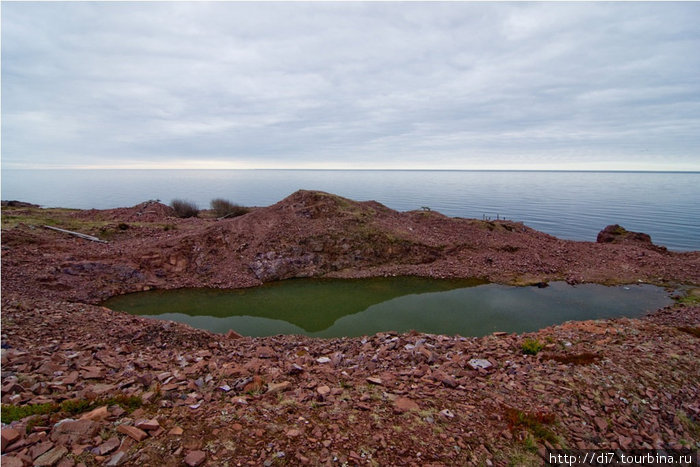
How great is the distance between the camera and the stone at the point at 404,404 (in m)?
7.00

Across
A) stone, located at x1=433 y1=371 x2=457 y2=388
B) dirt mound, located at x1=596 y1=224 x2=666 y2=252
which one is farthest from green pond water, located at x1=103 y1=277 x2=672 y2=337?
dirt mound, located at x1=596 y1=224 x2=666 y2=252

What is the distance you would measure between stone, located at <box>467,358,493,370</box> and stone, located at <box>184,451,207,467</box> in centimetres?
696

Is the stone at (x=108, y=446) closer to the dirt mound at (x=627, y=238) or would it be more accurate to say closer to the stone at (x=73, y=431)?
the stone at (x=73, y=431)

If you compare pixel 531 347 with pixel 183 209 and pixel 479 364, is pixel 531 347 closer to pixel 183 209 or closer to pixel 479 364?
pixel 479 364

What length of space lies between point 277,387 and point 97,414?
344cm

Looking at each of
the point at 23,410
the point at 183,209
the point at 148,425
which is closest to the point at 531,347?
the point at 148,425

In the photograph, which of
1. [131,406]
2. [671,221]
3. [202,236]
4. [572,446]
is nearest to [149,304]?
[202,236]

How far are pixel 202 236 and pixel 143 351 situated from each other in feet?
47.1

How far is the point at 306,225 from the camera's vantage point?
86.0 feet

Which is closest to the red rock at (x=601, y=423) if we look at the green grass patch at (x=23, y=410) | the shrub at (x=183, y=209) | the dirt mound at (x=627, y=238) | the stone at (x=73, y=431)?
the stone at (x=73, y=431)

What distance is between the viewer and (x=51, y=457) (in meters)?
5.02

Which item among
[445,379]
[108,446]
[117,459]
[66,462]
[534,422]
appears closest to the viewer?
[66,462]

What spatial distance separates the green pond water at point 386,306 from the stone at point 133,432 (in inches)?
370

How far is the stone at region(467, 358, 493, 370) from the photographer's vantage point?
9086mm
